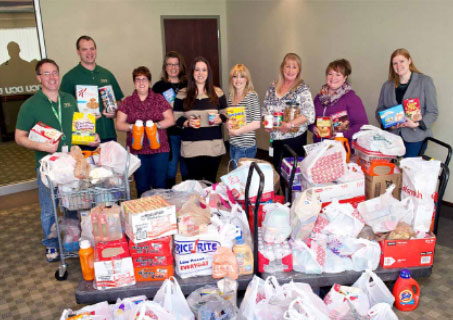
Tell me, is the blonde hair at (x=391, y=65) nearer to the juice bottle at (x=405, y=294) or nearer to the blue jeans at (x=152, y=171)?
the juice bottle at (x=405, y=294)

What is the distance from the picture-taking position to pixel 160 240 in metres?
2.66

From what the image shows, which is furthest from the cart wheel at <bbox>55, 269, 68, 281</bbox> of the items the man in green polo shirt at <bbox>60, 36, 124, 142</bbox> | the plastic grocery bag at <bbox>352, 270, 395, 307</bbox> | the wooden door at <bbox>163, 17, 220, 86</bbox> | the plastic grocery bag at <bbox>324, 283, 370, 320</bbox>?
the wooden door at <bbox>163, 17, 220, 86</bbox>

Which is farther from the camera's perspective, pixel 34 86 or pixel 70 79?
pixel 34 86

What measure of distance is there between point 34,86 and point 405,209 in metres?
4.46

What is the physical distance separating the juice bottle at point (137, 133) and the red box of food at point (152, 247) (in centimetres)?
107

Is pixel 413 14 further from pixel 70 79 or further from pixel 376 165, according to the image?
pixel 70 79

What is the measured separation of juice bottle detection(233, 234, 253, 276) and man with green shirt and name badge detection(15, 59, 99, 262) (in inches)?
59.0

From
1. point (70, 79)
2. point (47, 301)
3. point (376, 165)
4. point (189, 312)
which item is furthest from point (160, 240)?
point (70, 79)

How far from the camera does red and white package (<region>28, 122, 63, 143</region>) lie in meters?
3.20

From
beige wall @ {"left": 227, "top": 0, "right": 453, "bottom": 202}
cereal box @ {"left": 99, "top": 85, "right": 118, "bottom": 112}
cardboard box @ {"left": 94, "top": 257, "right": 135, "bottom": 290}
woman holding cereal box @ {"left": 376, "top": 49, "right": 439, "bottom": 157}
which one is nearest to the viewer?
cardboard box @ {"left": 94, "top": 257, "right": 135, "bottom": 290}

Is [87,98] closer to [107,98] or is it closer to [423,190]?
[107,98]

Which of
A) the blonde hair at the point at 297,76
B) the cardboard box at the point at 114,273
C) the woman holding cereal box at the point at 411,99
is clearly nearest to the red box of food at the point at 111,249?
the cardboard box at the point at 114,273

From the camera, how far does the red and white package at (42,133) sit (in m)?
3.20

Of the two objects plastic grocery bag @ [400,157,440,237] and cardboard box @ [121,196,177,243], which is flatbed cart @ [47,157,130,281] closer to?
cardboard box @ [121,196,177,243]
